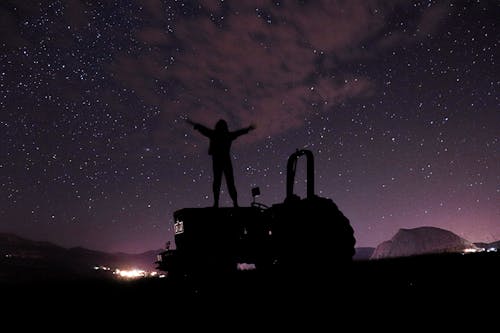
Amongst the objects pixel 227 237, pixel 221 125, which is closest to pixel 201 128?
pixel 221 125

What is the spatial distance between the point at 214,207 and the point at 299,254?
2.84 metres

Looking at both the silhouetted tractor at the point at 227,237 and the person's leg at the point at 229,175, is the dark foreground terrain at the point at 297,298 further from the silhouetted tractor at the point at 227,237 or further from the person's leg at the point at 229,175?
the person's leg at the point at 229,175

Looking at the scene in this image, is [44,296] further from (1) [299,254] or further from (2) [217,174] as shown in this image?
(2) [217,174]

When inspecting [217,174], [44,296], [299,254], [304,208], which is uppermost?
[217,174]

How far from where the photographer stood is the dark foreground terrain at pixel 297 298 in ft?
11.3

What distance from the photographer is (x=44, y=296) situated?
4785mm

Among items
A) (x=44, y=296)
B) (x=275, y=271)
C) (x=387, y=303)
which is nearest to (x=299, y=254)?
(x=275, y=271)

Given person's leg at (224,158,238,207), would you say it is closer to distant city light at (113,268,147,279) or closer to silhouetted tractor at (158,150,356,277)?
silhouetted tractor at (158,150,356,277)

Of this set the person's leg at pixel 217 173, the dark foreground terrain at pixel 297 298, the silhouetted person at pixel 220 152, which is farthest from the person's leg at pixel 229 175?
the dark foreground terrain at pixel 297 298

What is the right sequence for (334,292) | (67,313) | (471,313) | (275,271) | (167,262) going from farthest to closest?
(167,262) → (275,271) → (334,292) → (67,313) → (471,313)

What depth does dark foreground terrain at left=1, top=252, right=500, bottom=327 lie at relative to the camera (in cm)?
344

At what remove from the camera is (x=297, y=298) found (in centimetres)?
421

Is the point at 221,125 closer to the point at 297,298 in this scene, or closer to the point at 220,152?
the point at 220,152

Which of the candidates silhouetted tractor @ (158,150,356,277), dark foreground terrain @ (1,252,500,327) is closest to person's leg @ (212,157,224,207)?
silhouetted tractor @ (158,150,356,277)
